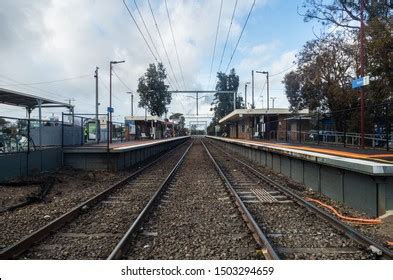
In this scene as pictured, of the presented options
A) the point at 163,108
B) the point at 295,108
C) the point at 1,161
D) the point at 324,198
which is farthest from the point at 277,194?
the point at 163,108

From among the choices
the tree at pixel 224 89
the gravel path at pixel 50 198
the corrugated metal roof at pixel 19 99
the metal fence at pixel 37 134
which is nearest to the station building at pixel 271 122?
the metal fence at pixel 37 134

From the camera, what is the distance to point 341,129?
24875mm

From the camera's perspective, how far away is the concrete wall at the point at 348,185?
7.41m

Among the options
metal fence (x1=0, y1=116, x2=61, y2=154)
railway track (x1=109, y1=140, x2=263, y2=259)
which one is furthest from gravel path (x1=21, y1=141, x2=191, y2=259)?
metal fence (x1=0, y1=116, x2=61, y2=154)

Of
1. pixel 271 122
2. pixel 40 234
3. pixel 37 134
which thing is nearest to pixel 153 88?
pixel 271 122

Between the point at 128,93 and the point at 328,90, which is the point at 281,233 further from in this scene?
the point at 128,93

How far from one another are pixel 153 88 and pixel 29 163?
5627 centimetres

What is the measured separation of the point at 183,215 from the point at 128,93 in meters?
65.2

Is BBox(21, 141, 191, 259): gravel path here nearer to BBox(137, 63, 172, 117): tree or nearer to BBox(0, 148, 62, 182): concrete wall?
BBox(0, 148, 62, 182): concrete wall

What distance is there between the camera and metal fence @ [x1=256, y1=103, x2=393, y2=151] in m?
15.2

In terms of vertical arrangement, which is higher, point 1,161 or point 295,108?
point 295,108

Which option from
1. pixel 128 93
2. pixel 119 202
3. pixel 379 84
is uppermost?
pixel 128 93

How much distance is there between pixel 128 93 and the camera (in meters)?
71.6
